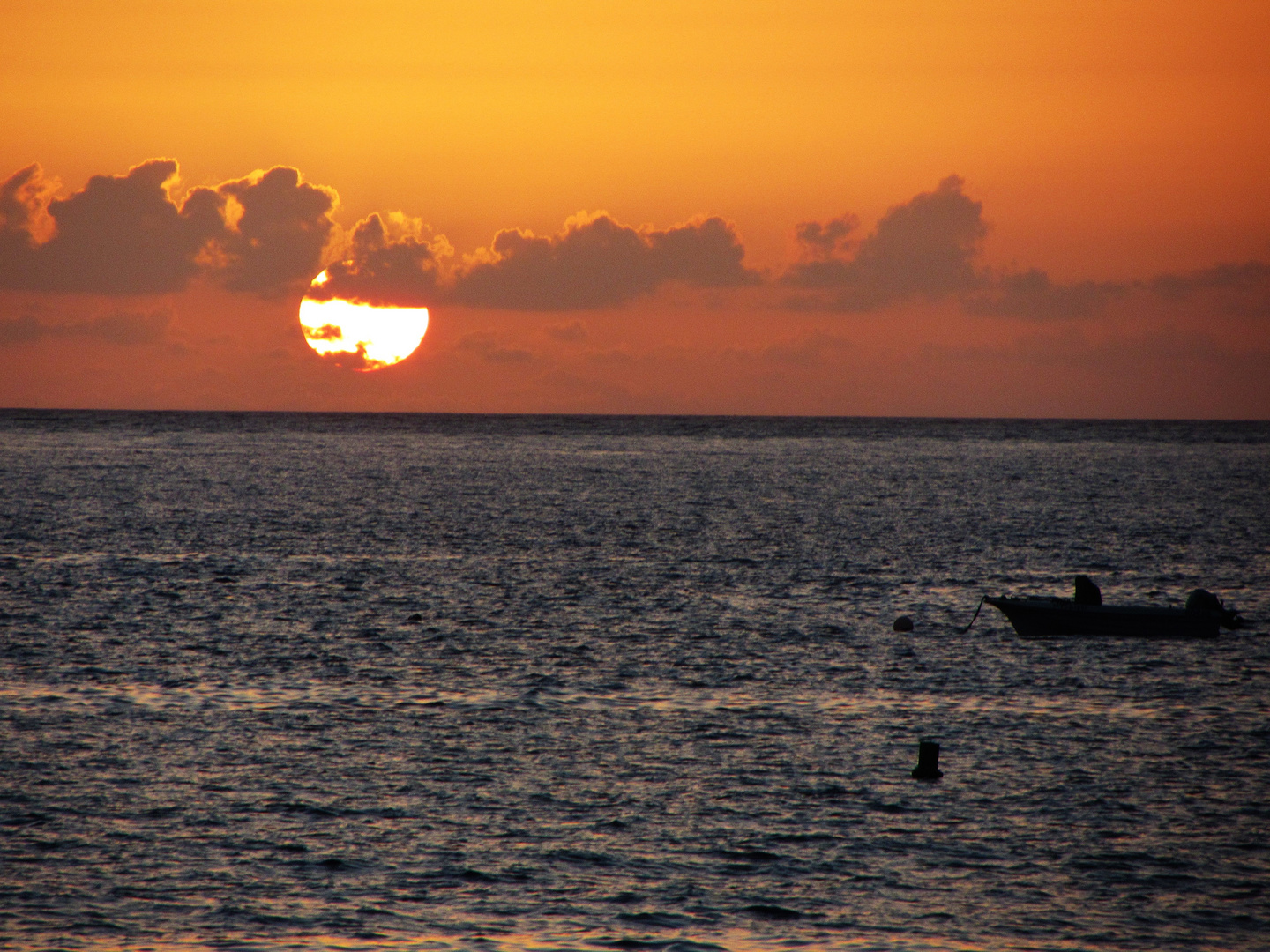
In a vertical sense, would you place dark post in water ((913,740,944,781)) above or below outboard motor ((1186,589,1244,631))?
below

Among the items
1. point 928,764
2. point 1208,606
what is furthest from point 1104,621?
point 928,764

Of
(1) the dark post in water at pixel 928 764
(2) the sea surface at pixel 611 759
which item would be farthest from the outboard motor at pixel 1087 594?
(1) the dark post in water at pixel 928 764

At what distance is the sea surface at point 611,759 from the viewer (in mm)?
19906

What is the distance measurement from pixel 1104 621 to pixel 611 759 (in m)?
22.8

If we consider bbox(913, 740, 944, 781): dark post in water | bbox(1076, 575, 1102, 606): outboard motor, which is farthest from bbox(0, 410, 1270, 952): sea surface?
bbox(1076, 575, 1102, 606): outboard motor

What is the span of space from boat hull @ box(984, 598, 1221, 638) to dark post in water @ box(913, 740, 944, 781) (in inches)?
717

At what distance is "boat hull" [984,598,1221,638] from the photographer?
43750 millimetres

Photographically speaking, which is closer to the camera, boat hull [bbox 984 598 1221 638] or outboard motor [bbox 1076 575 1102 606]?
boat hull [bbox 984 598 1221 638]

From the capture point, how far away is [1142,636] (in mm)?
44250

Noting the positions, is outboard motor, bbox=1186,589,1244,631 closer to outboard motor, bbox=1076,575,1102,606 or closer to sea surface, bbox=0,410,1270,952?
sea surface, bbox=0,410,1270,952

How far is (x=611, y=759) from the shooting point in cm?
2798

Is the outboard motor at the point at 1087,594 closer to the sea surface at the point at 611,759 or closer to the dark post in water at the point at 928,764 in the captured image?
the sea surface at the point at 611,759

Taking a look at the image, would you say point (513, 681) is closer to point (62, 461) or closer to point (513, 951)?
point (513, 951)

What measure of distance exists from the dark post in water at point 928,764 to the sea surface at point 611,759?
374mm
